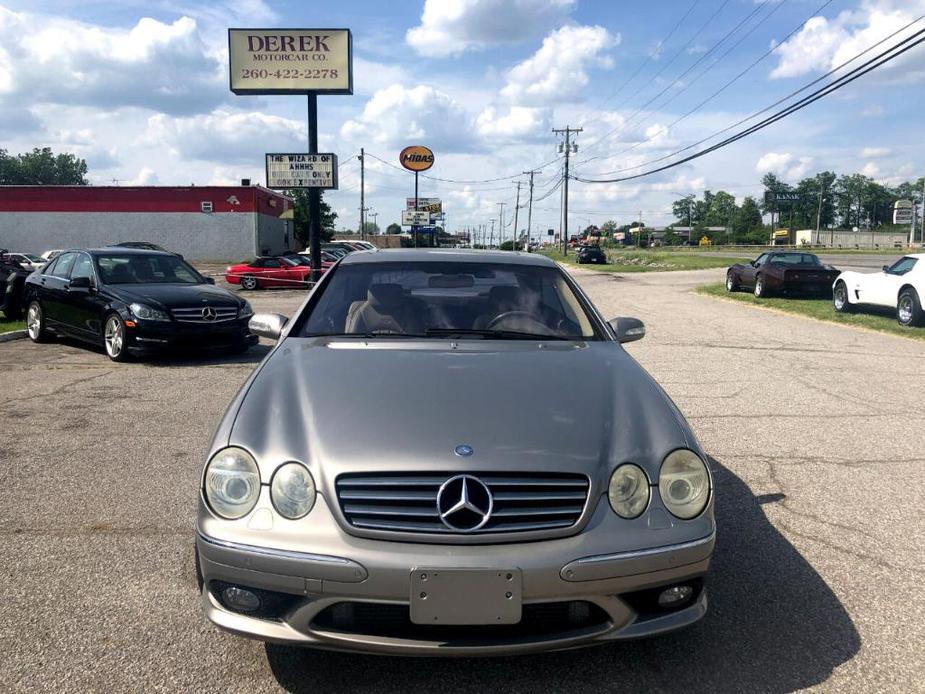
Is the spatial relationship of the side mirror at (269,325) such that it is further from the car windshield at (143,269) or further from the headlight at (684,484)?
the car windshield at (143,269)

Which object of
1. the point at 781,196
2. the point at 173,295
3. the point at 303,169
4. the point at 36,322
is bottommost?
the point at 36,322

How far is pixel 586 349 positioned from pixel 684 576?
53.3 inches

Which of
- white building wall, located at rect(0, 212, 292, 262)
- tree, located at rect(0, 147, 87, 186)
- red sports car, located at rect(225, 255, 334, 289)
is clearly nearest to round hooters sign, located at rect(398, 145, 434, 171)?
white building wall, located at rect(0, 212, 292, 262)

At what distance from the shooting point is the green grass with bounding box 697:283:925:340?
47.9 feet

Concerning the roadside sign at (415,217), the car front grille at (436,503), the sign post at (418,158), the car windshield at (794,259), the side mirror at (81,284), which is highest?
the sign post at (418,158)

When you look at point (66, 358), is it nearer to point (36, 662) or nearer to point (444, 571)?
point (36, 662)

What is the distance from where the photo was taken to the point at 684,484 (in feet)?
9.34

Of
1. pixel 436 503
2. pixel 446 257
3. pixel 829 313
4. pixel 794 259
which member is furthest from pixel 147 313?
pixel 794 259

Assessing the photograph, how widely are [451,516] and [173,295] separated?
340 inches

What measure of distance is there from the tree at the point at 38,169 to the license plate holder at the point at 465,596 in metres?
122

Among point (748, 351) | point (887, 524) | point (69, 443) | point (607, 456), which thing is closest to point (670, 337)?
point (748, 351)

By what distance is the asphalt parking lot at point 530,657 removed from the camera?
9.39ft

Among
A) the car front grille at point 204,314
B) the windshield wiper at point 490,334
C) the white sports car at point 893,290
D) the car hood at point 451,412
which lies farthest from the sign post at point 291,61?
the car hood at point 451,412

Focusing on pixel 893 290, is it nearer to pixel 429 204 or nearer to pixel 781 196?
pixel 429 204
